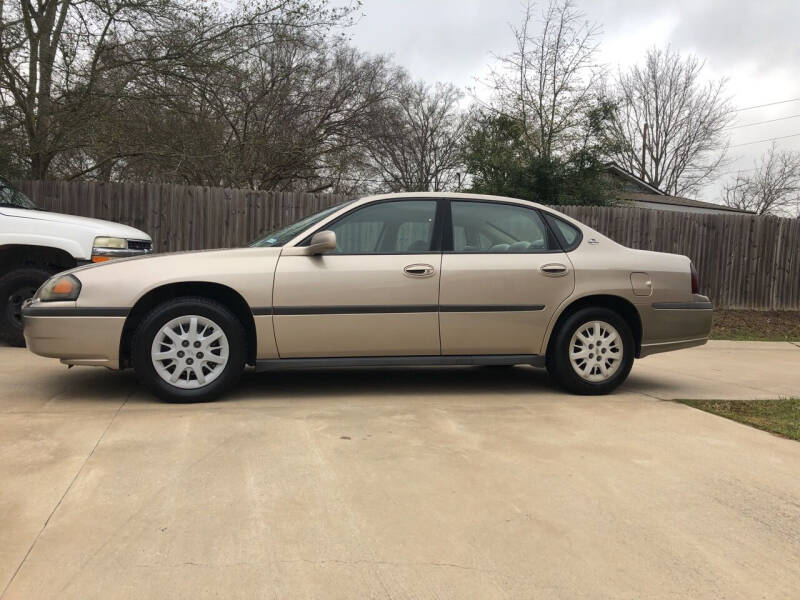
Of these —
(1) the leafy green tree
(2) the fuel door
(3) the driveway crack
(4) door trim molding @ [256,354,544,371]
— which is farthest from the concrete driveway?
(1) the leafy green tree

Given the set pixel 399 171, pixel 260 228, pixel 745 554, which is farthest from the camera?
pixel 399 171

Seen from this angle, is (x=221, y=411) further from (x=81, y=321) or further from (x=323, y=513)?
(x=323, y=513)

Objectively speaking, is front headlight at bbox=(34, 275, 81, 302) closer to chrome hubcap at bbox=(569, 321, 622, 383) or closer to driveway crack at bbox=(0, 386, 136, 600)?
driveway crack at bbox=(0, 386, 136, 600)

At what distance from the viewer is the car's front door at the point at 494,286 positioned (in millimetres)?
5203

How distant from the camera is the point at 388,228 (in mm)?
5312

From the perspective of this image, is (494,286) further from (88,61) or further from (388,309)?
(88,61)

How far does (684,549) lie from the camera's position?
2.68 metres

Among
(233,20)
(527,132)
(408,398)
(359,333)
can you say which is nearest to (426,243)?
(359,333)

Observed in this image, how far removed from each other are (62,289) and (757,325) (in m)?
11.4

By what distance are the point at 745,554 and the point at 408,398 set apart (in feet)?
9.54

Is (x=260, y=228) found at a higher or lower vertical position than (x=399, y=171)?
lower

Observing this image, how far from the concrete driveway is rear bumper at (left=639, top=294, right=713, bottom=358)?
2.11 ft

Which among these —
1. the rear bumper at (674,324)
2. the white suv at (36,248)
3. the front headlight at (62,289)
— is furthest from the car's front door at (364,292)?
the white suv at (36,248)

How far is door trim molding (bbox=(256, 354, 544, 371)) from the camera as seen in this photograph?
5004 mm
